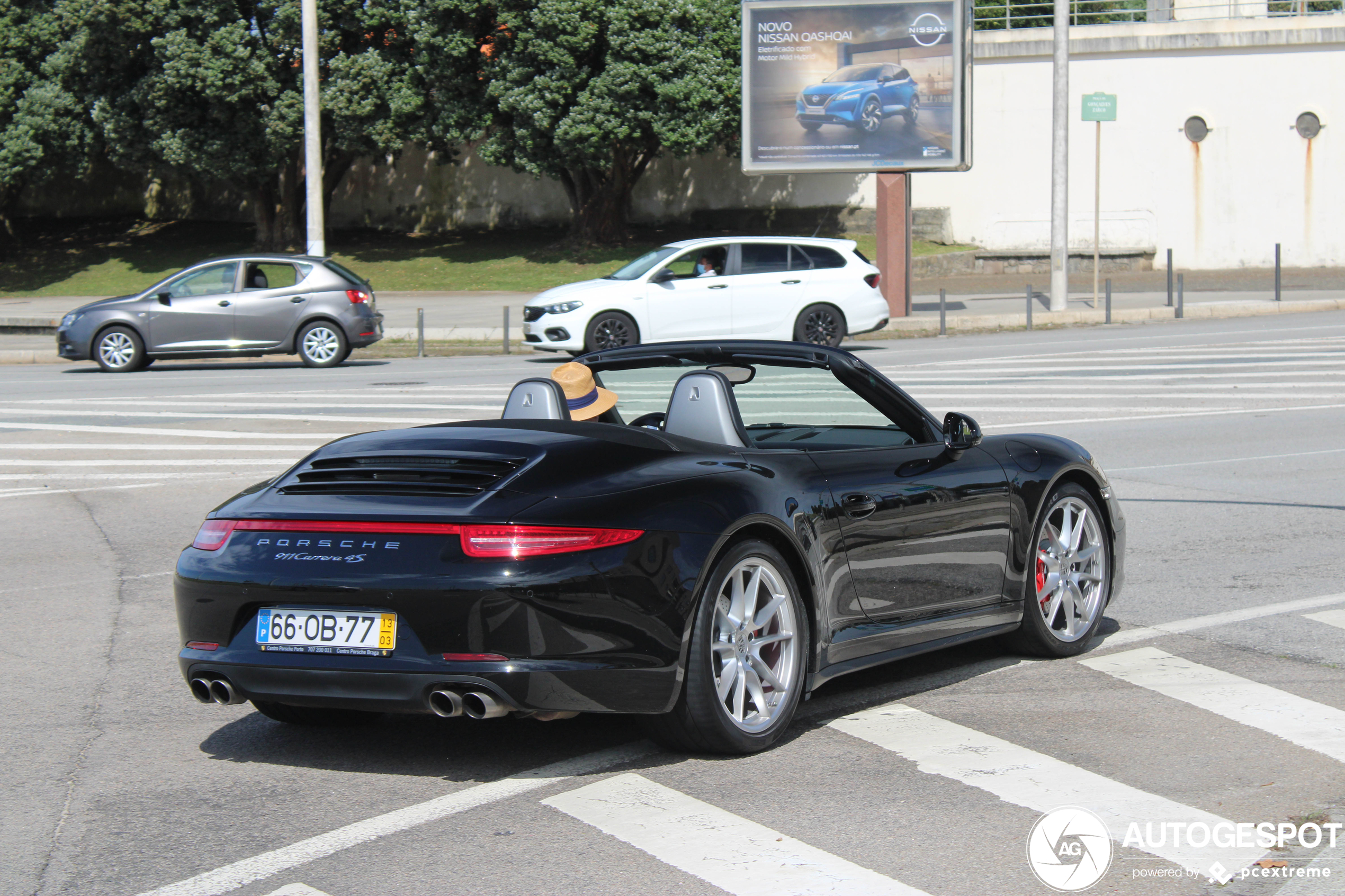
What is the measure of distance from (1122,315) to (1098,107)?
13.0 feet

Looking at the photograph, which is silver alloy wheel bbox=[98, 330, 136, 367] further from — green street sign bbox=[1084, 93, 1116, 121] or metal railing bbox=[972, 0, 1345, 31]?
metal railing bbox=[972, 0, 1345, 31]

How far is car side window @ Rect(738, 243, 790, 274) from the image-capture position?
23406 mm

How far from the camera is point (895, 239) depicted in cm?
3058

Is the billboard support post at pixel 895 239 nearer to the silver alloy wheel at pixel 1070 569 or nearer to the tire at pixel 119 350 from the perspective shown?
the tire at pixel 119 350

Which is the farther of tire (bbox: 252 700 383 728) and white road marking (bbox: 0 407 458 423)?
white road marking (bbox: 0 407 458 423)

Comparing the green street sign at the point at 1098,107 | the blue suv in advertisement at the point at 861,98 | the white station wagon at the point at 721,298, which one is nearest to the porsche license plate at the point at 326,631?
the white station wagon at the point at 721,298

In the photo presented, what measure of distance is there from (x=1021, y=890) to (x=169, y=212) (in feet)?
185

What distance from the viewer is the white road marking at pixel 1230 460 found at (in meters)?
12.2

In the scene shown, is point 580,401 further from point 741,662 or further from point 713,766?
point 713,766

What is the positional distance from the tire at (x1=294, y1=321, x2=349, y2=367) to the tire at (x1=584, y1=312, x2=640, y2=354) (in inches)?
140

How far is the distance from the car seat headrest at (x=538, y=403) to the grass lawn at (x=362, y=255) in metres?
33.8

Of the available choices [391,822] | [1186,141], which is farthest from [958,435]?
[1186,141]

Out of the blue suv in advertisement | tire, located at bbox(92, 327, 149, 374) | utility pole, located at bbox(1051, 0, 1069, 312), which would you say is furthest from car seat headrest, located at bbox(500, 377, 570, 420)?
the blue suv in advertisement

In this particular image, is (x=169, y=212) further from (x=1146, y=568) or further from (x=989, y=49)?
(x=1146, y=568)
